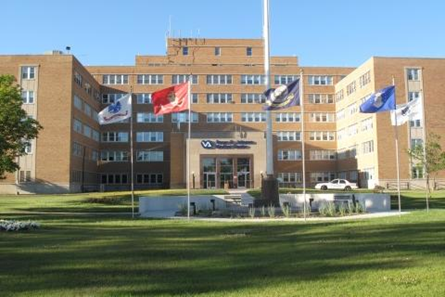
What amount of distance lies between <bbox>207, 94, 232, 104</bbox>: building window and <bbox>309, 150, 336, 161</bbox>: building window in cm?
1572

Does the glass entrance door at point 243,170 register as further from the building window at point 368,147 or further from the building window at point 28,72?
the building window at point 28,72

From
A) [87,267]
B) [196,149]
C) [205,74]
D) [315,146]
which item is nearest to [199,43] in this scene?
[205,74]

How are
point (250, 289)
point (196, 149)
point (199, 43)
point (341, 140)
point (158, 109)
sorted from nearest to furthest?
point (250, 289), point (158, 109), point (196, 149), point (341, 140), point (199, 43)

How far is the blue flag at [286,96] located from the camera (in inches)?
855

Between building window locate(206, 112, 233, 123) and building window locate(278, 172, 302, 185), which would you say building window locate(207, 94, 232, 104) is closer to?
building window locate(206, 112, 233, 123)

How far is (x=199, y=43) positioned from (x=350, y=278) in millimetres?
91034

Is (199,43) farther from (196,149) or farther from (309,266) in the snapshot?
(309,266)

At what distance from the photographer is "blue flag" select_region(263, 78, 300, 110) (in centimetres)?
2173

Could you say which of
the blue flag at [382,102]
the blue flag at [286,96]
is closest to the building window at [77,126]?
the blue flag at [286,96]

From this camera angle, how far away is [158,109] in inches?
874

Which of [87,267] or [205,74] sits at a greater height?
[205,74]

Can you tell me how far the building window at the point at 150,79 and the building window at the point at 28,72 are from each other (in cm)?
2219

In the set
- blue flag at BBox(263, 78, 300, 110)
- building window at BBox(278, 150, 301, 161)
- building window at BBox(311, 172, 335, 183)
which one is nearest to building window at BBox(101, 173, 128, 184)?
building window at BBox(278, 150, 301, 161)

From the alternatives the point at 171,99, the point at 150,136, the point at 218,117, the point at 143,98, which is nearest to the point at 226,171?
the point at 218,117
